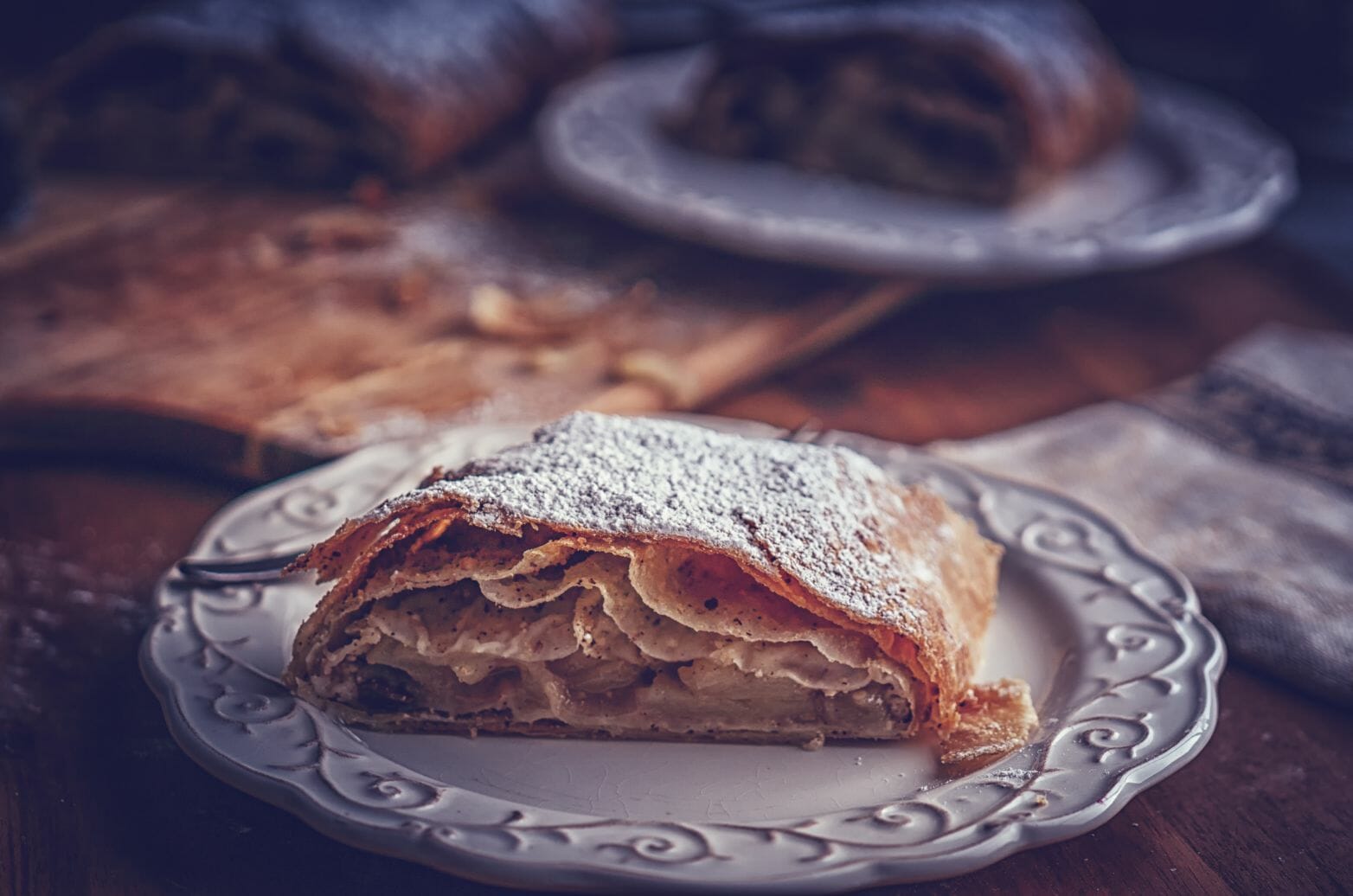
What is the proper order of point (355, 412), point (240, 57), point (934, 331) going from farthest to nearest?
1. point (240, 57)
2. point (934, 331)
3. point (355, 412)

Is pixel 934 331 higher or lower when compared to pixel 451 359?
lower

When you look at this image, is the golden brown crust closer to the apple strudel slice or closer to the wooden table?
the apple strudel slice

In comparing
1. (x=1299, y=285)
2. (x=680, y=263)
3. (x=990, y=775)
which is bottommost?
(x=1299, y=285)

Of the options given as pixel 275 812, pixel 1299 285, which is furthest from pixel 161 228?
pixel 1299 285

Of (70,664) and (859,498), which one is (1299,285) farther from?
(70,664)

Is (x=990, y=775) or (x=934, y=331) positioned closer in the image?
(x=990, y=775)

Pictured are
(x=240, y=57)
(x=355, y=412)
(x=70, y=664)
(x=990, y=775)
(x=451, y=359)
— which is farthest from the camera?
(x=240, y=57)
